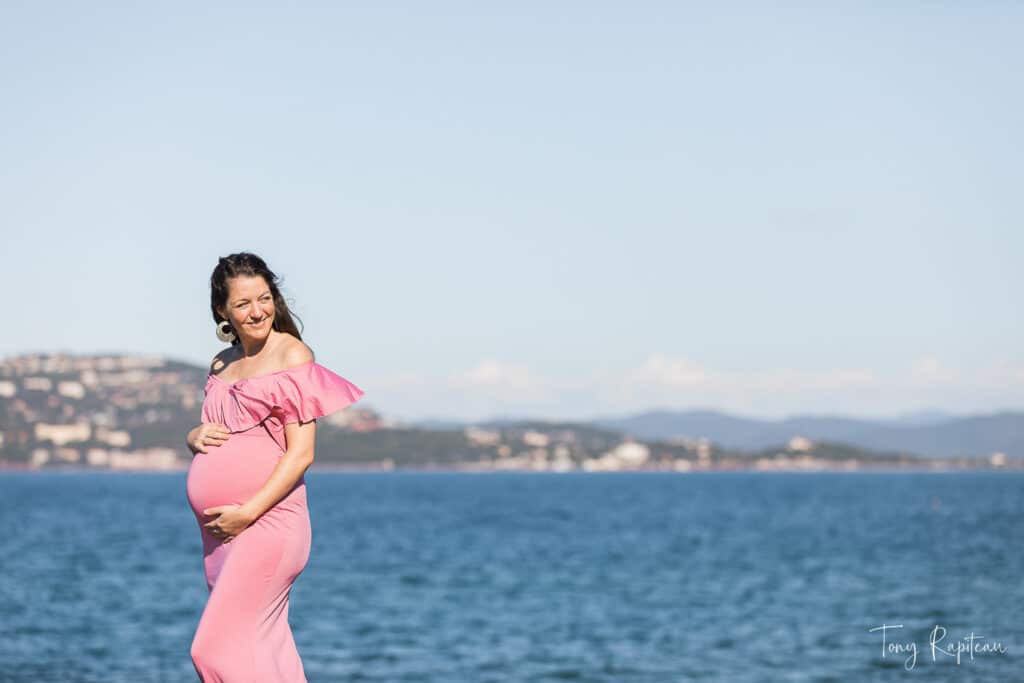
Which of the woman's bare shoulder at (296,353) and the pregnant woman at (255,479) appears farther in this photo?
the woman's bare shoulder at (296,353)

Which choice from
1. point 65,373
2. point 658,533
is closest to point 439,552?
point 658,533

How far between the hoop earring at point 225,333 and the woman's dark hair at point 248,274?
2.3 inches

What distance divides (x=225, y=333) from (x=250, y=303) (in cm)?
33

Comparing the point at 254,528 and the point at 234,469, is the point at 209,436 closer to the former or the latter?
the point at 234,469

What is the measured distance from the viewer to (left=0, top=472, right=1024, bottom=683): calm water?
2767cm

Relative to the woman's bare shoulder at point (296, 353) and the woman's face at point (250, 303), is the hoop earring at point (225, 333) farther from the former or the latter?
the woman's bare shoulder at point (296, 353)

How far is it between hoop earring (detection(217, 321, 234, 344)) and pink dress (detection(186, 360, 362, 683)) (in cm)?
28

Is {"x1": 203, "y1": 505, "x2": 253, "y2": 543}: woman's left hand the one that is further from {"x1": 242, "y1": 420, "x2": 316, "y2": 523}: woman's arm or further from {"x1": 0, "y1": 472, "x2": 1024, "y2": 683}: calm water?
{"x1": 0, "y1": 472, "x2": 1024, "y2": 683}: calm water

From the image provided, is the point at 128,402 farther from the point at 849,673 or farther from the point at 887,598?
the point at 849,673
